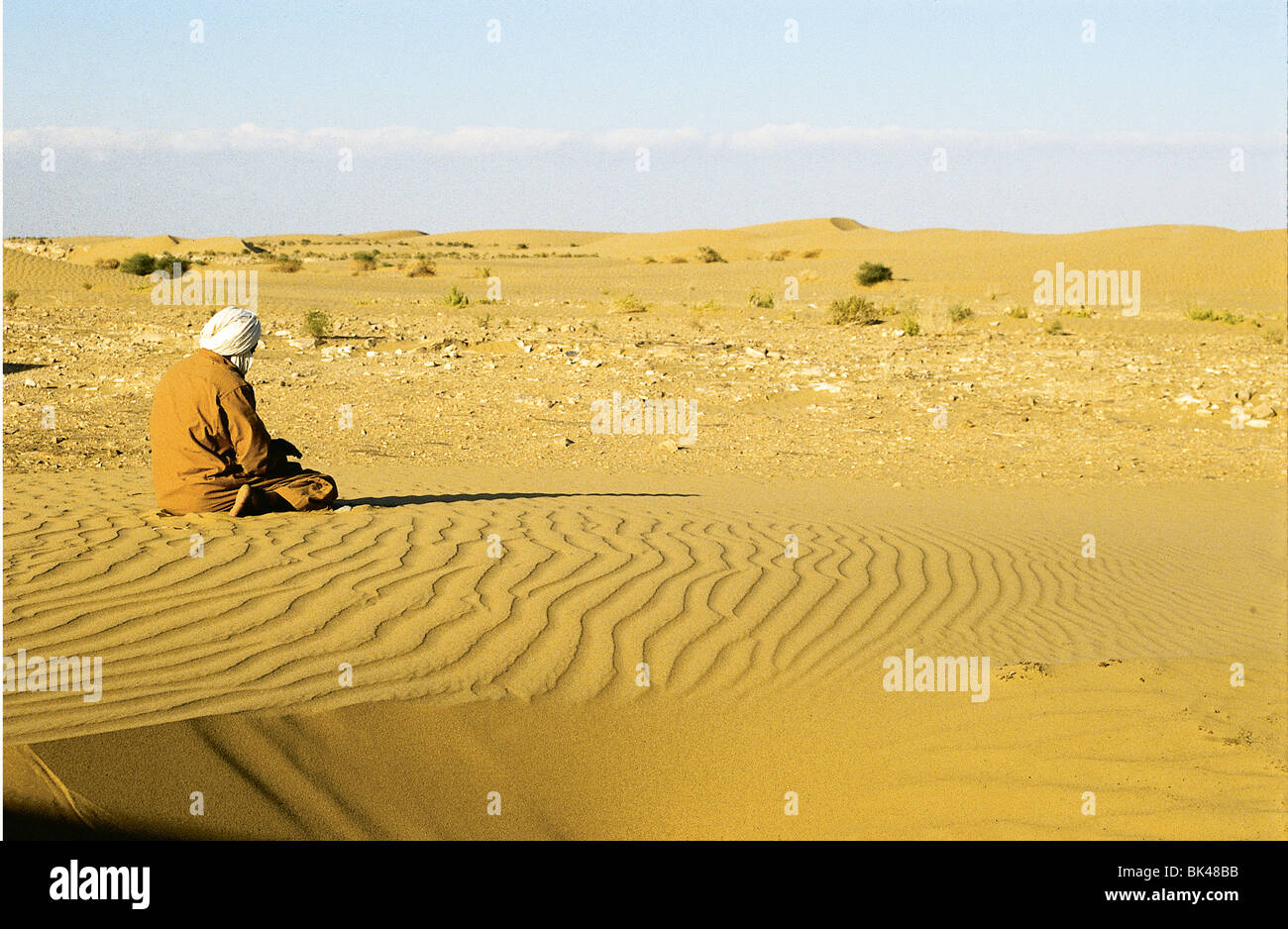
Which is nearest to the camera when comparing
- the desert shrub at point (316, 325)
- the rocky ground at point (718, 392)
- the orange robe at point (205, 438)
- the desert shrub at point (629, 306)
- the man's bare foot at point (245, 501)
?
the orange robe at point (205, 438)

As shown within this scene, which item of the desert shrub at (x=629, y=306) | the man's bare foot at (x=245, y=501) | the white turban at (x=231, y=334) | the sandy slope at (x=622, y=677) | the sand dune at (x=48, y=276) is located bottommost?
the sandy slope at (x=622, y=677)

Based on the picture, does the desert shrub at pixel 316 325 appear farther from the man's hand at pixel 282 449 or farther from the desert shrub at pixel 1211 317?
the desert shrub at pixel 1211 317

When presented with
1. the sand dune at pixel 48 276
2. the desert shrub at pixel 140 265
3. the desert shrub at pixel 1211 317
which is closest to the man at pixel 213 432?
the desert shrub at pixel 1211 317

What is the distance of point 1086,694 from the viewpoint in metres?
5.01

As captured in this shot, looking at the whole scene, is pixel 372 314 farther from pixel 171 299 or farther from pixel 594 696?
pixel 594 696

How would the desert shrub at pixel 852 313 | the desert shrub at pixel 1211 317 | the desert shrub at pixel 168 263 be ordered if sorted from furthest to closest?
the desert shrub at pixel 168 263 < the desert shrub at pixel 1211 317 < the desert shrub at pixel 852 313

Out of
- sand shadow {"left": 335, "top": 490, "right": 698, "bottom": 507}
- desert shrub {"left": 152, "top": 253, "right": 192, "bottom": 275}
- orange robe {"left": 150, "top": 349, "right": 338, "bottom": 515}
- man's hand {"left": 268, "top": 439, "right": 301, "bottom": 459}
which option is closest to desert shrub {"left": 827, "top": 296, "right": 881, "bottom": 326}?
sand shadow {"left": 335, "top": 490, "right": 698, "bottom": 507}

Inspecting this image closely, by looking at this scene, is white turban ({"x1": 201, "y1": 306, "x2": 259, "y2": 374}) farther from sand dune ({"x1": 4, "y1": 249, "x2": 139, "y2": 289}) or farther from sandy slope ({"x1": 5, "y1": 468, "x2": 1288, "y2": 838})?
sand dune ({"x1": 4, "y1": 249, "x2": 139, "y2": 289})

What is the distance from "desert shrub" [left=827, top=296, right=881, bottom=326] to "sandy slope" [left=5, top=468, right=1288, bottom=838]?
1444cm

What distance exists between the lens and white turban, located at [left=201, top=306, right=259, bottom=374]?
7.11m

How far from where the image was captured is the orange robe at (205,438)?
703cm

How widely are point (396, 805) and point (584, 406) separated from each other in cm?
1167

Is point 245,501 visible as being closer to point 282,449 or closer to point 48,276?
point 282,449
